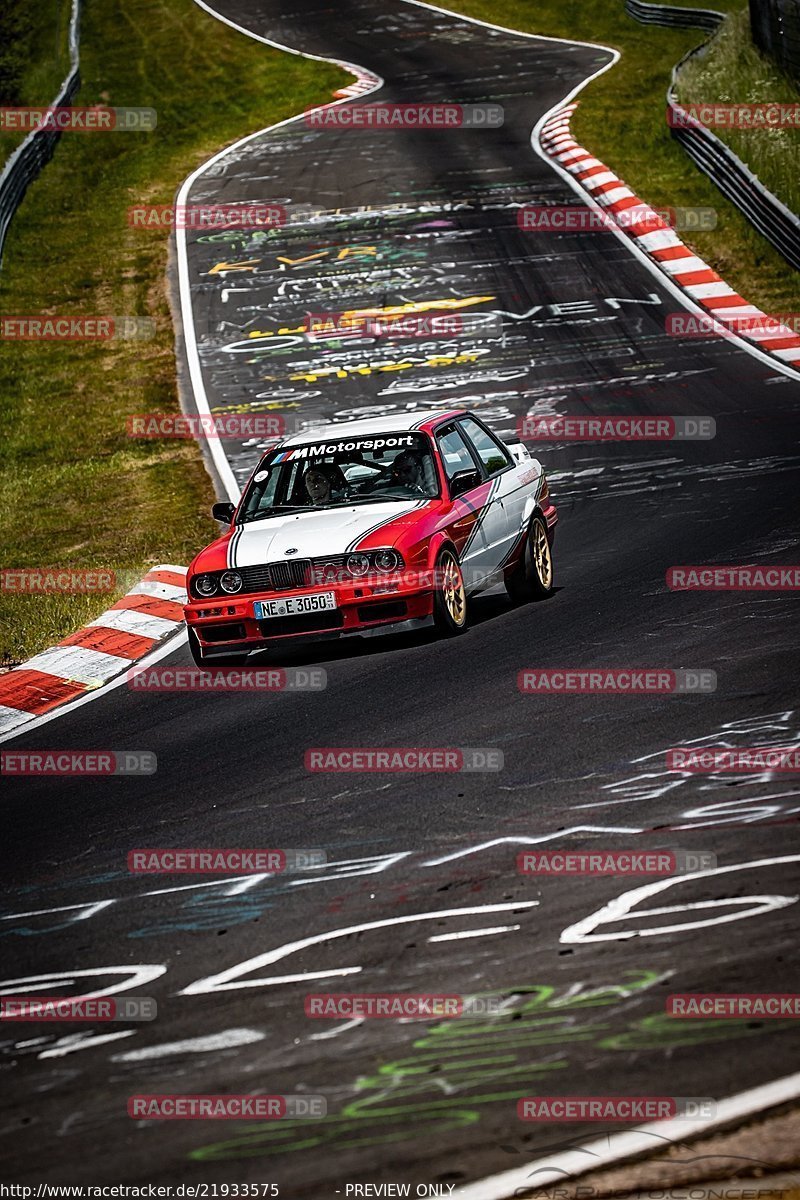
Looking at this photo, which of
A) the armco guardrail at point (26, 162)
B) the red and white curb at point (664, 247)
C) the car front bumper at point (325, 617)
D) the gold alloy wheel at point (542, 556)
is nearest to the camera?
the car front bumper at point (325, 617)

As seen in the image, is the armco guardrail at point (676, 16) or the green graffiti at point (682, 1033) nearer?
the green graffiti at point (682, 1033)

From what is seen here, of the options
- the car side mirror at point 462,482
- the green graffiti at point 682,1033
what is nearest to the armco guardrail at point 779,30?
the car side mirror at point 462,482

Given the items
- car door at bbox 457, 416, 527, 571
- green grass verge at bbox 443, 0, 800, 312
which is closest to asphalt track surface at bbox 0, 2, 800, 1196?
car door at bbox 457, 416, 527, 571

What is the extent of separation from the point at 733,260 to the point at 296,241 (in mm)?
7126

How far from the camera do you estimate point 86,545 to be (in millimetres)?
14117

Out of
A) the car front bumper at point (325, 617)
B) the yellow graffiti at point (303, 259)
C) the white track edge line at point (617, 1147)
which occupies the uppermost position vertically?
the white track edge line at point (617, 1147)

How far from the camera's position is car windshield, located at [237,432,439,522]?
10.4m

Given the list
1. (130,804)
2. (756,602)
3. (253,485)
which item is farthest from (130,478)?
(130,804)

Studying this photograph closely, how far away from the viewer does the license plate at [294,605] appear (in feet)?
30.9

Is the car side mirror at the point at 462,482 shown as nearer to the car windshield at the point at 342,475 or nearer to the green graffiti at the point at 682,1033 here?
the car windshield at the point at 342,475

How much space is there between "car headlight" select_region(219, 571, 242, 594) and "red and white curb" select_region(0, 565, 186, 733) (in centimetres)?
104

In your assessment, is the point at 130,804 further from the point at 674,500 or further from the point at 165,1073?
the point at 674,500

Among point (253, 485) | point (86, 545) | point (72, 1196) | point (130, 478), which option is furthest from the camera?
point (130, 478)

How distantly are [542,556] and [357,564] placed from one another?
6.23ft
